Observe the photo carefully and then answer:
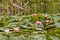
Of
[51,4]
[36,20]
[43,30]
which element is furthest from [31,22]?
[51,4]

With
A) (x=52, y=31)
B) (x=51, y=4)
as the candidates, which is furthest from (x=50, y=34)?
(x=51, y=4)

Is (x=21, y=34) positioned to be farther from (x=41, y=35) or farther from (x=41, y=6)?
(x=41, y=6)

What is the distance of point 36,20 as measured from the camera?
80.0 inches

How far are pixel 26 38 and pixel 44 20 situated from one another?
44 cm

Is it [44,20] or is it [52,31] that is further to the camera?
[44,20]

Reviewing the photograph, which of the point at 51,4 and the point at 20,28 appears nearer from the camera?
the point at 20,28

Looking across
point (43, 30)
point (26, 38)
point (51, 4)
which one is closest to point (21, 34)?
point (26, 38)

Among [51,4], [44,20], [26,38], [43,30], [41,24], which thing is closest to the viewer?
[26,38]

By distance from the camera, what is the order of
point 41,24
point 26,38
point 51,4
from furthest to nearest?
1. point 51,4
2. point 41,24
3. point 26,38

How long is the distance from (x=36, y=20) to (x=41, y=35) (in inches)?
13.9

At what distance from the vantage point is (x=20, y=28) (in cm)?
187

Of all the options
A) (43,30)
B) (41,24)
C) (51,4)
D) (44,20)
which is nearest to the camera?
(43,30)

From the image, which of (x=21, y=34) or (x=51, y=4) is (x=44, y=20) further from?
(x=51, y=4)

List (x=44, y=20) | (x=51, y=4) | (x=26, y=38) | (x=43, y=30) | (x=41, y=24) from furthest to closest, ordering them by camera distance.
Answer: (x=51, y=4) < (x=44, y=20) < (x=41, y=24) < (x=43, y=30) < (x=26, y=38)
